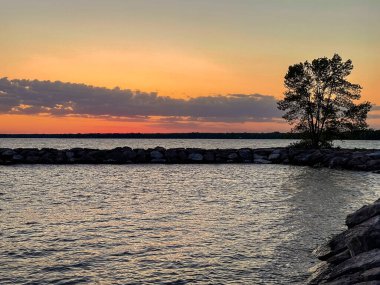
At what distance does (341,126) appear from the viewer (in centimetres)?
6038

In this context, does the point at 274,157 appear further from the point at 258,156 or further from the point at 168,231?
the point at 168,231

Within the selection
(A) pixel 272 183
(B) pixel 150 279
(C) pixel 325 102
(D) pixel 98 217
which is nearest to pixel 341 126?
(C) pixel 325 102

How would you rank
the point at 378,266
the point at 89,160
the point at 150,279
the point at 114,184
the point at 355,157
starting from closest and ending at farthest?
the point at 378,266 < the point at 150,279 < the point at 114,184 < the point at 355,157 < the point at 89,160

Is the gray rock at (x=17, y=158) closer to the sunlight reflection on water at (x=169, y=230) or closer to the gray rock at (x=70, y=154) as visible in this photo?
the gray rock at (x=70, y=154)

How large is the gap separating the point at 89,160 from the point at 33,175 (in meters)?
17.1

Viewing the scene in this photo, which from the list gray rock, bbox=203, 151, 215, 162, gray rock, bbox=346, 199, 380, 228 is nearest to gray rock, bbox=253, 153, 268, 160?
gray rock, bbox=203, 151, 215, 162

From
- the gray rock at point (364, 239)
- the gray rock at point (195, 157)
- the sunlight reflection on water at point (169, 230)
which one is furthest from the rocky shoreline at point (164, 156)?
the gray rock at point (364, 239)

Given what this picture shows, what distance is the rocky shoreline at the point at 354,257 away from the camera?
920cm

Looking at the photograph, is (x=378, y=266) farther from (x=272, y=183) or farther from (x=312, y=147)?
(x=312, y=147)

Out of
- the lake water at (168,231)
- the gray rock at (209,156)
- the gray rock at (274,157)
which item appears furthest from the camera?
the gray rock at (209,156)

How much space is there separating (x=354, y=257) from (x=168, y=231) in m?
8.49

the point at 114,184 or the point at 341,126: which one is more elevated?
the point at 341,126

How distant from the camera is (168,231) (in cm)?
1719

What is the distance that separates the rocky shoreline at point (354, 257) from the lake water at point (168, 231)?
27.8 inches
